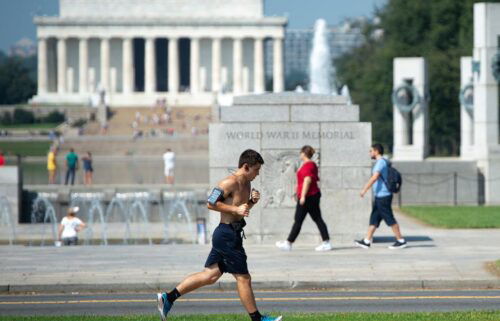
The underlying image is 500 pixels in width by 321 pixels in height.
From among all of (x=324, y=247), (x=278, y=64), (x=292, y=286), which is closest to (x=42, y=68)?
(x=278, y=64)

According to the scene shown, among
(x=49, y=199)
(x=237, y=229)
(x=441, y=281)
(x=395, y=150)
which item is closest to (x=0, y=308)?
(x=237, y=229)

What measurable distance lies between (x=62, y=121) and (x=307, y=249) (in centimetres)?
9658

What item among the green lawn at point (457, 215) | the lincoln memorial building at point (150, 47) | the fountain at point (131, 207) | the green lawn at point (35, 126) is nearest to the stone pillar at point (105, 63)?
the lincoln memorial building at point (150, 47)

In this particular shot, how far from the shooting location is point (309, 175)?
22.5m

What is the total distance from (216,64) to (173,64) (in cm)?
425

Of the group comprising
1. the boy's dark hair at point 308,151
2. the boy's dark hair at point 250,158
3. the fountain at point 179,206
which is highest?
the boy's dark hair at point 250,158

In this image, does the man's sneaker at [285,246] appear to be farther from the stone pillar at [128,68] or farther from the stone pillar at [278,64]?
the stone pillar at [278,64]

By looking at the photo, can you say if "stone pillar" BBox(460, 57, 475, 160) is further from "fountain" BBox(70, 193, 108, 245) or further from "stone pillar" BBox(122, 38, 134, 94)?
"stone pillar" BBox(122, 38, 134, 94)

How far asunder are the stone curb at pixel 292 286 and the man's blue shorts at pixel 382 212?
15.1 ft

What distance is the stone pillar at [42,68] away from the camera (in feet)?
464

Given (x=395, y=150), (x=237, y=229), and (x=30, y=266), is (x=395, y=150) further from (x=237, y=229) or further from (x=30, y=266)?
(x=237, y=229)

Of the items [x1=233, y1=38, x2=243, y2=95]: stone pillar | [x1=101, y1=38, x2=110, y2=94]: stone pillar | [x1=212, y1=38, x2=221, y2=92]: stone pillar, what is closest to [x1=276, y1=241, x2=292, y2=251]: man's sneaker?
[x1=101, y1=38, x2=110, y2=94]: stone pillar

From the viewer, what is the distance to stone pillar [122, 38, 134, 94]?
5571 inches

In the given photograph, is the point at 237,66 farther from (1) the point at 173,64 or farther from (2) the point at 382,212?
(2) the point at 382,212
